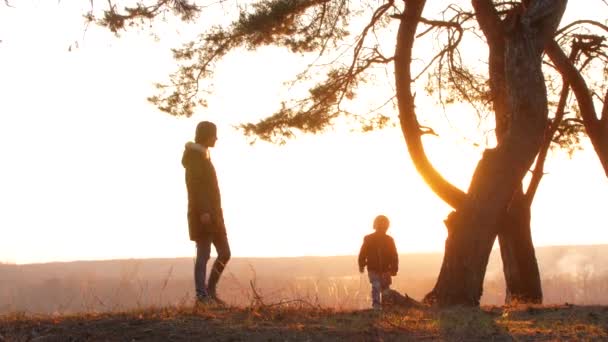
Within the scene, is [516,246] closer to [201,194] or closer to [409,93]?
[409,93]

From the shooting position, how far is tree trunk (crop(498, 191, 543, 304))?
12.0m

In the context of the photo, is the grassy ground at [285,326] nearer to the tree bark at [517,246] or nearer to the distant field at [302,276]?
the distant field at [302,276]

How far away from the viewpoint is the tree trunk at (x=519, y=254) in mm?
12000

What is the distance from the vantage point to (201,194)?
8.94 m

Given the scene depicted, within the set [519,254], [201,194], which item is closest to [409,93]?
[519,254]

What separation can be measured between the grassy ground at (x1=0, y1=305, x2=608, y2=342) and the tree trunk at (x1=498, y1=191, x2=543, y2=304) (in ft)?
12.5

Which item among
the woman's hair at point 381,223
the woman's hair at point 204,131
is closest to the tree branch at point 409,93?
the woman's hair at point 381,223

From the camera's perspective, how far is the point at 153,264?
82.3m

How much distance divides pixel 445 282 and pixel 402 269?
8080 cm

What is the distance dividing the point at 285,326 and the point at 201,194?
2446 millimetres

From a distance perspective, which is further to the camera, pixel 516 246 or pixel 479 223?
pixel 516 246

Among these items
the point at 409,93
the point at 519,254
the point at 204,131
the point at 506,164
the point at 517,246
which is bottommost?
the point at 519,254

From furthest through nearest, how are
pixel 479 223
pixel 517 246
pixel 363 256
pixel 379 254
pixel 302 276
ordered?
pixel 302 276
pixel 363 256
pixel 379 254
pixel 517 246
pixel 479 223

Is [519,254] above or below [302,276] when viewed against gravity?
below
